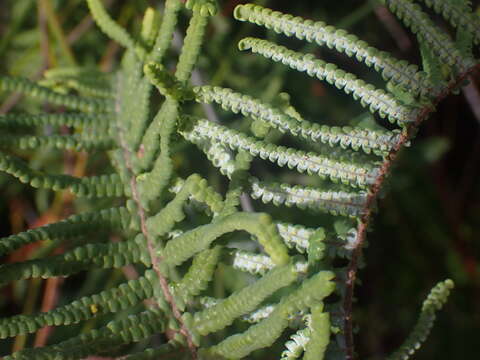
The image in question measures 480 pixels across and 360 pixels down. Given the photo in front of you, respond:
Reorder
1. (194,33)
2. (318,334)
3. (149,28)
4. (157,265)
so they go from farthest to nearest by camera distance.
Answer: (149,28) < (157,265) < (194,33) < (318,334)

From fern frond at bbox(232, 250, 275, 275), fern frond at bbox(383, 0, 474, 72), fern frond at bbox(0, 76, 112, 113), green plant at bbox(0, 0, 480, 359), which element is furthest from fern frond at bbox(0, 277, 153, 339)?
fern frond at bbox(383, 0, 474, 72)

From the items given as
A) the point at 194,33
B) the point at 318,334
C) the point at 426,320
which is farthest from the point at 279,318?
the point at 194,33

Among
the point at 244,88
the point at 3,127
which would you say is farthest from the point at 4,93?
the point at 3,127

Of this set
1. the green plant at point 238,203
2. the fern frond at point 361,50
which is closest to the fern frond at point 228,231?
the green plant at point 238,203

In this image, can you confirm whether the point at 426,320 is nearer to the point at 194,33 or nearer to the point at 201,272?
the point at 201,272

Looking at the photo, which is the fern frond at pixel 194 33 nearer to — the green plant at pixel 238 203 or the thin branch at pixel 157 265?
the green plant at pixel 238 203

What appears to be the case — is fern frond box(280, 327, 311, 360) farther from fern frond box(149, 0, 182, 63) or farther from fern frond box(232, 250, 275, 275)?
fern frond box(149, 0, 182, 63)
